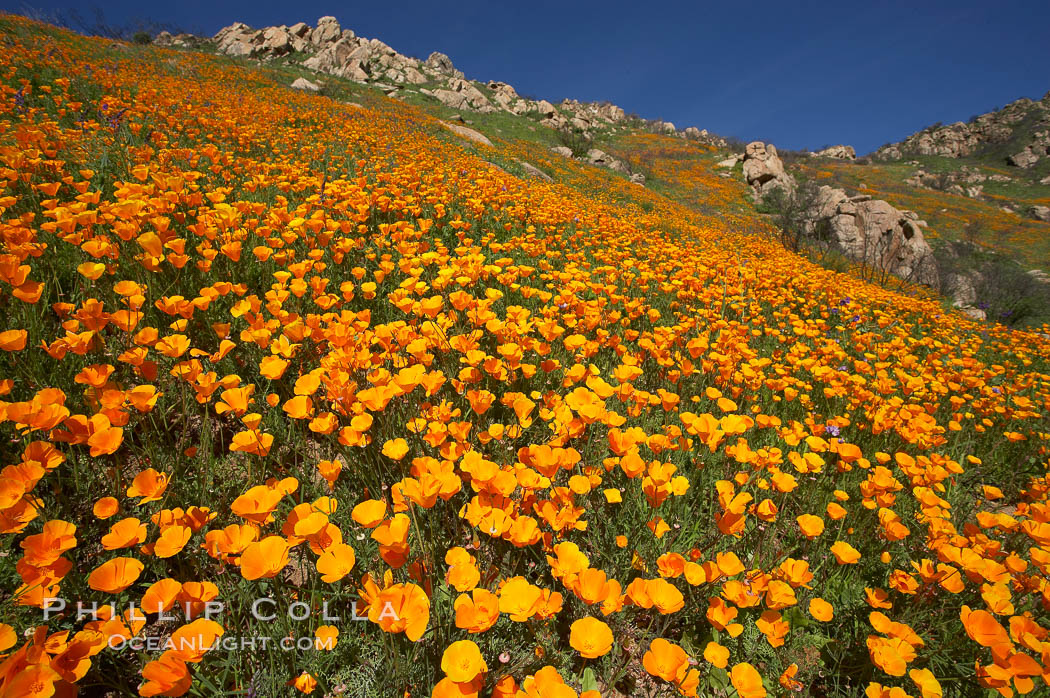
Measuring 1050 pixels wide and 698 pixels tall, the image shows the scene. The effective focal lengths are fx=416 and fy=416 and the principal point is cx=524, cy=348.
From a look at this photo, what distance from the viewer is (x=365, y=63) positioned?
34969 mm

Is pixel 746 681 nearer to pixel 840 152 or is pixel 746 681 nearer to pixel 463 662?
pixel 463 662

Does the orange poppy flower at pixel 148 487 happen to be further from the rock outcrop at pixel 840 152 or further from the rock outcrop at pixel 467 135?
the rock outcrop at pixel 840 152

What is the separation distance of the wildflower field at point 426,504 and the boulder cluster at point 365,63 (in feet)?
102

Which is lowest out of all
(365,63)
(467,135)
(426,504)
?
(426,504)

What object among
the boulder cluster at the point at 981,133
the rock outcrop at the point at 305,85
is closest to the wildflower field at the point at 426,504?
the rock outcrop at the point at 305,85

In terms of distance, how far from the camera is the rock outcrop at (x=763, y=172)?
87.4 ft

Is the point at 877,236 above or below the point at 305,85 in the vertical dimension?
above

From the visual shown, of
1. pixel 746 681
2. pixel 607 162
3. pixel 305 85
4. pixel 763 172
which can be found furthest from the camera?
pixel 763 172

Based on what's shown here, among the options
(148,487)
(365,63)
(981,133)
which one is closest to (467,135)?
(148,487)

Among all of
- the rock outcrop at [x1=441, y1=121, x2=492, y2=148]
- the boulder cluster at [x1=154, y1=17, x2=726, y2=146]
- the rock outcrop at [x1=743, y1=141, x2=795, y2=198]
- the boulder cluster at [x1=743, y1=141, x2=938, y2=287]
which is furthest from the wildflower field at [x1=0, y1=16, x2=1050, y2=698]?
the boulder cluster at [x1=154, y1=17, x2=726, y2=146]

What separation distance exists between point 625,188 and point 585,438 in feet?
53.8

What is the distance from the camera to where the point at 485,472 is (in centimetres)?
155

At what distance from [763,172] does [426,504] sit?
109 feet

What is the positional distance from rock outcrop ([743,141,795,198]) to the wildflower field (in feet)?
88.4
